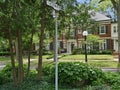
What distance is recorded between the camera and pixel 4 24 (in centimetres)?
838

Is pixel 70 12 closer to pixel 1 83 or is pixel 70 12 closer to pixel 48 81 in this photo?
pixel 48 81

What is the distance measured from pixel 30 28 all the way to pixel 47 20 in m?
0.76

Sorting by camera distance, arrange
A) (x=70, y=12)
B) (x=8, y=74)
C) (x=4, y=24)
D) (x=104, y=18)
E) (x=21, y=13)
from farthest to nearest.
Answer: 1. (x=104, y=18)
2. (x=8, y=74)
3. (x=70, y=12)
4. (x=4, y=24)
5. (x=21, y=13)

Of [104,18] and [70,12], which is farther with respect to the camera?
[104,18]

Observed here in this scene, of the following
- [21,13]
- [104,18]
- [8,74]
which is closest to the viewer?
[21,13]

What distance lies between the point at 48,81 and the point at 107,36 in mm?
37265

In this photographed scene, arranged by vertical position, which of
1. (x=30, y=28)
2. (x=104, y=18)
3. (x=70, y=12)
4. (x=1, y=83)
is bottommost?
(x=1, y=83)

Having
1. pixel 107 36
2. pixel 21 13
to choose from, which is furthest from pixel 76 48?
pixel 21 13

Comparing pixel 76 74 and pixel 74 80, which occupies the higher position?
pixel 76 74

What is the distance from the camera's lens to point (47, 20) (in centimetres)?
936

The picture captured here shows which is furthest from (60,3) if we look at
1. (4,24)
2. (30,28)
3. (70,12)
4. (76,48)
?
(76,48)

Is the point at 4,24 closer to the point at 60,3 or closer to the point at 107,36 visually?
the point at 60,3

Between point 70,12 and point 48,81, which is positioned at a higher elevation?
point 70,12

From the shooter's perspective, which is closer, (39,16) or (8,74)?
(39,16)
